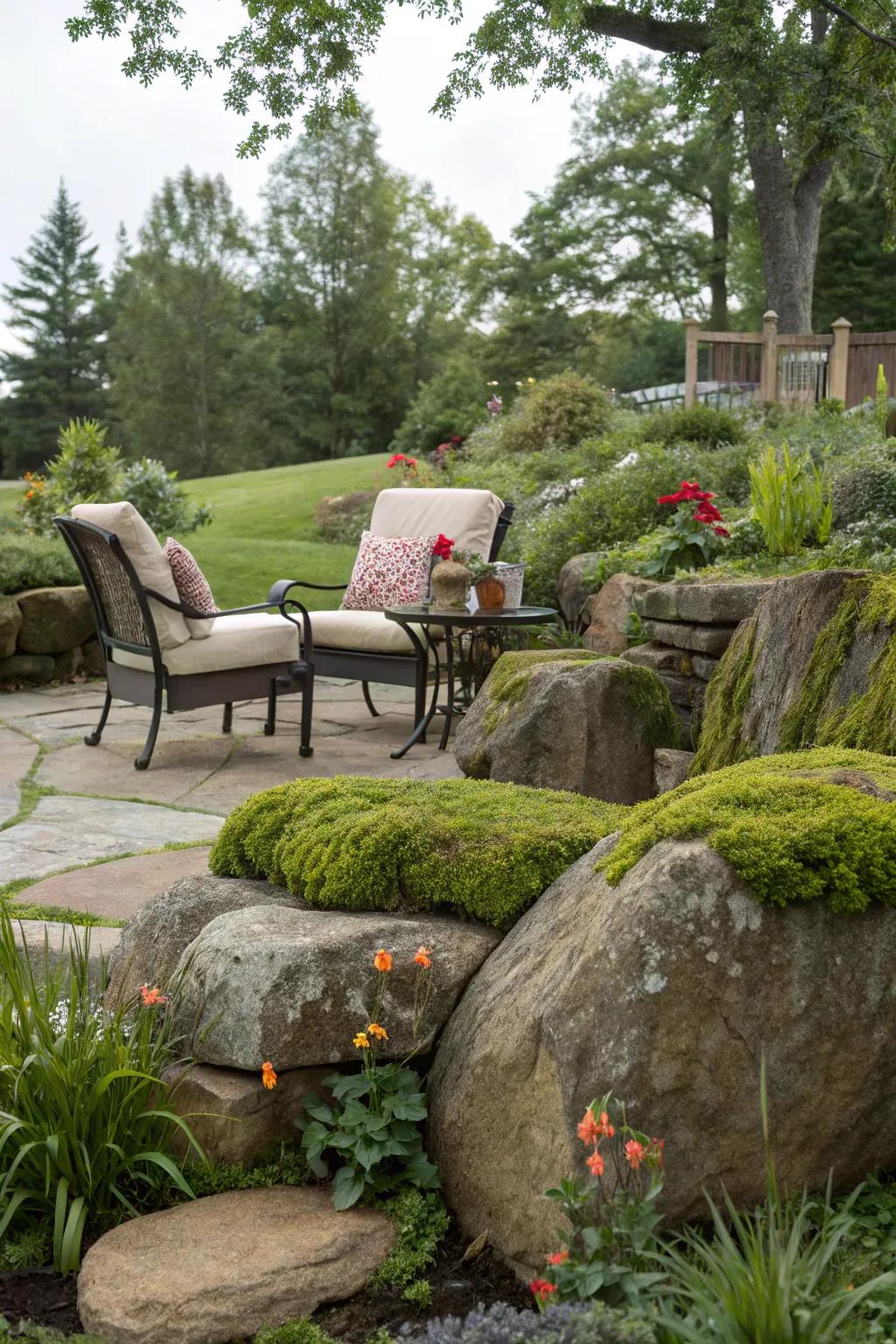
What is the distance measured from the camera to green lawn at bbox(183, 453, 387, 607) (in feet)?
36.4

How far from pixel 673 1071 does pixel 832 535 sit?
427 cm

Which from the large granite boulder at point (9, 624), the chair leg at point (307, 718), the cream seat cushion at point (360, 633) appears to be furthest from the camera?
the large granite boulder at point (9, 624)

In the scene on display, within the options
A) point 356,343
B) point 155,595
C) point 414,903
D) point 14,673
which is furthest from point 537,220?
point 414,903

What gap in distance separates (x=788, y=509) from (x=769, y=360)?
9.55m

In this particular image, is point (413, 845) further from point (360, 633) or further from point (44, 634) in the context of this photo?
point (44, 634)

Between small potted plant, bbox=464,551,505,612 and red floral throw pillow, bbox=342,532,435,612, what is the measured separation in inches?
29.4

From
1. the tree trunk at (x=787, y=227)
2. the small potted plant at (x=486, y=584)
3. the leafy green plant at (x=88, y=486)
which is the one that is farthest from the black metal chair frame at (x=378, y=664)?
the tree trunk at (x=787, y=227)

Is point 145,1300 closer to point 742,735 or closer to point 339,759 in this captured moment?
point 742,735

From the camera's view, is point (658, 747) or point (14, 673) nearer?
point (658, 747)

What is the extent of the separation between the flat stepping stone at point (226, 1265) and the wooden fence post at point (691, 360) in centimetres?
1322

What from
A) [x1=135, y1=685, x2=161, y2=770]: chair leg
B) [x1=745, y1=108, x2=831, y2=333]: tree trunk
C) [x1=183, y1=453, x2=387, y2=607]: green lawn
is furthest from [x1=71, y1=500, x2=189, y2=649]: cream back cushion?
[x1=745, y1=108, x2=831, y2=333]: tree trunk

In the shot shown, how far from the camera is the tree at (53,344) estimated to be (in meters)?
36.1

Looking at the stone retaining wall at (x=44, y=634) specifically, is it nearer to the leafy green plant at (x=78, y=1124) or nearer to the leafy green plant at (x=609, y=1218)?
the leafy green plant at (x=78, y=1124)

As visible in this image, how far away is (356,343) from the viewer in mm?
33656
